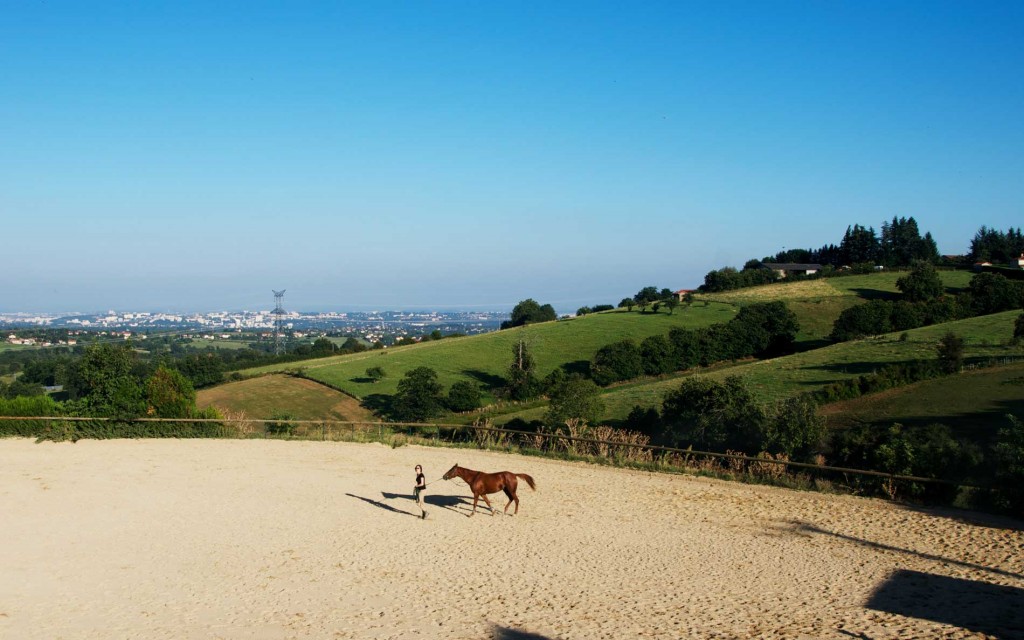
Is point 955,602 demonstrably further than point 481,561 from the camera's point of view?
No

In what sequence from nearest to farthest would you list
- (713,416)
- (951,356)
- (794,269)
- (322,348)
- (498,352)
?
(713,416)
(951,356)
(498,352)
(322,348)
(794,269)

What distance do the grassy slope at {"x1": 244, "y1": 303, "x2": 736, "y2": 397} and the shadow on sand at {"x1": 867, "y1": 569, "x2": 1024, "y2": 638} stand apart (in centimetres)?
4289

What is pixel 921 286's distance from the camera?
73.6 metres

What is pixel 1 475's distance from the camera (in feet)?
60.0

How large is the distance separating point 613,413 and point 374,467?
66.9ft

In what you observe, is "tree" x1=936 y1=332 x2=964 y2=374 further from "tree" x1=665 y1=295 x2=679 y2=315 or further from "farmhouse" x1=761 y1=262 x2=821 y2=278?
"farmhouse" x1=761 y1=262 x2=821 y2=278

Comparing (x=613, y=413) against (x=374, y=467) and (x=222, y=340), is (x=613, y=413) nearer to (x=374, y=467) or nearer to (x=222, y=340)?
(x=374, y=467)

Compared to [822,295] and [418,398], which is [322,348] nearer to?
[418,398]

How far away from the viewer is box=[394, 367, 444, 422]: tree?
44688 millimetres

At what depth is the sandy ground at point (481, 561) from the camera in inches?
382

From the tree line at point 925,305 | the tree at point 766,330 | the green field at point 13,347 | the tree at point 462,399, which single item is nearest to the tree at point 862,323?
the tree line at point 925,305

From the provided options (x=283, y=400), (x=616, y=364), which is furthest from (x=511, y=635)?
(x=616, y=364)

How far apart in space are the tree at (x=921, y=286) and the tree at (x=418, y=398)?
5108cm

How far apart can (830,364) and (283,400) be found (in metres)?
35.3
